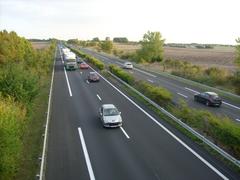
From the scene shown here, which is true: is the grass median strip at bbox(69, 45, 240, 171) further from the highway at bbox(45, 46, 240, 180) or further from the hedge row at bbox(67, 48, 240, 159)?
the highway at bbox(45, 46, 240, 180)

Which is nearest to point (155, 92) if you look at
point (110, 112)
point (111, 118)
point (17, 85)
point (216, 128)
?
point (110, 112)

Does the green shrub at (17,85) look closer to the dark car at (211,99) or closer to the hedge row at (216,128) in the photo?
the hedge row at (216,128)

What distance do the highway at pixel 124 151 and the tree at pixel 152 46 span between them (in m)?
58.4

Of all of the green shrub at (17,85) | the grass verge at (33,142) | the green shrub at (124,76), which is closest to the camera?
the grass verge at (33,142)

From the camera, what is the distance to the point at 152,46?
84.2 meters

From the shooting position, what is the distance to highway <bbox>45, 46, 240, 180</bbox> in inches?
560

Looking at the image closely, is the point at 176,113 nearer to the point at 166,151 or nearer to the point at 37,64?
the point at 166,151

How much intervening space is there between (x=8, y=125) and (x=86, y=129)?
25.6 feet

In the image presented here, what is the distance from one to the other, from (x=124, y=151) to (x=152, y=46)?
69244mm

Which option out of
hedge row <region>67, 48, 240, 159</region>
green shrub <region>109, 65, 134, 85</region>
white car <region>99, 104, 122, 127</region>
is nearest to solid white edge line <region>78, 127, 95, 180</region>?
white car <region>99, 104, 122, 127</region>

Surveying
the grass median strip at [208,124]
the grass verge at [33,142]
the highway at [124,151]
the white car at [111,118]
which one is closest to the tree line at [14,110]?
the grass verge at [33,142]

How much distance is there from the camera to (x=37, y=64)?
53.1 metres

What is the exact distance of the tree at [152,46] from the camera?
274 ft

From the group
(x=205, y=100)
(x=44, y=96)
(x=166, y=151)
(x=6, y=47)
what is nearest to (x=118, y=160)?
(x=166, y=151)
